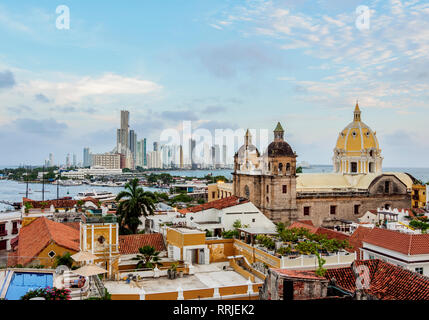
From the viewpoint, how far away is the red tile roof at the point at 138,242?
22.2 m

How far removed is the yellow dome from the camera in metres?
49.2

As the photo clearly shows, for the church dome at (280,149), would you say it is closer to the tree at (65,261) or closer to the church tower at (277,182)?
the church tower at (277,182)

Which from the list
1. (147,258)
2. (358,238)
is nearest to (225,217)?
(358,238)

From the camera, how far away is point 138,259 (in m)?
19.6

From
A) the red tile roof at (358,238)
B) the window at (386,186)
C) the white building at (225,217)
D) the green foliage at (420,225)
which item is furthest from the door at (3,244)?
the window at (386,186)

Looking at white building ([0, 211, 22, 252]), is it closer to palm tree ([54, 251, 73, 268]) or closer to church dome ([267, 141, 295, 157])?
palm tree ([54, 251, 73, 268])

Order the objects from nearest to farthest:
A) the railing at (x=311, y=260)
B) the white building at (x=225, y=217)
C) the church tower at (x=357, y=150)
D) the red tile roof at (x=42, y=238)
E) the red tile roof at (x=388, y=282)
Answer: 1. the red tile roof at (x=388, y=282)
2. the railing at (x=311, y=260)
3. the red tile roof at (x=42, y=238)
4. the white building at (x=225, y=217)
5. the church tower at (x=357, y=150)

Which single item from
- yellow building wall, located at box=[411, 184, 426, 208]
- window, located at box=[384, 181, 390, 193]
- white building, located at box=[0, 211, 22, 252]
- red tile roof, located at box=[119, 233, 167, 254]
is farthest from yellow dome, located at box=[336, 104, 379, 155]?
white building, located at box=[0, 211, 22, 252]

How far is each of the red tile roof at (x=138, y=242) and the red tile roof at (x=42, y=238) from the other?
2.44 meters

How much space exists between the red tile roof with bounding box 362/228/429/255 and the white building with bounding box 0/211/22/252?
24552 mm

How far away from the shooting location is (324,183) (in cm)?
4478

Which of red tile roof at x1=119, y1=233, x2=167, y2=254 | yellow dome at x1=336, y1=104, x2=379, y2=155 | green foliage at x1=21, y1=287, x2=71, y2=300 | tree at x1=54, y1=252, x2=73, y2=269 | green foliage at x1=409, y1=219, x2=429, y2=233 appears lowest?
red tile roof at x1=119, y1=233, x2=167, y2=254

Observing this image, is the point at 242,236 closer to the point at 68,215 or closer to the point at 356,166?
the point at 68,215
